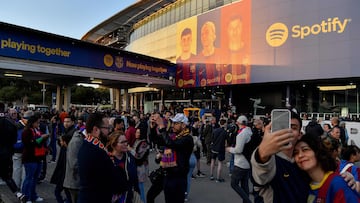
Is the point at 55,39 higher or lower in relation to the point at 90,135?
higher

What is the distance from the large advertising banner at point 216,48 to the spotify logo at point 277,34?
1924 mm

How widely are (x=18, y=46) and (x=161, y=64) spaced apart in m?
14.1

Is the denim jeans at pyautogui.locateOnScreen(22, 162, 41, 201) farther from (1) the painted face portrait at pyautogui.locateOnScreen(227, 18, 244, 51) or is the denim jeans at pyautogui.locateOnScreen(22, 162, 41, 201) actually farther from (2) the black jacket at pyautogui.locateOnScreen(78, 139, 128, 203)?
(1) the painted face portrait at pyautogui.locateOnScreen(227, 18, 244, 51)

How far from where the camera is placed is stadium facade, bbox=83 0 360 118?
2059 centimetres

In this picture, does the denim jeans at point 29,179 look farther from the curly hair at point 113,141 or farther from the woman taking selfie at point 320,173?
the woman taking selfie at point 320,173

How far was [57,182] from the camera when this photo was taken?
5039 millimetres

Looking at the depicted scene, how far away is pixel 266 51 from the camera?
24.2m

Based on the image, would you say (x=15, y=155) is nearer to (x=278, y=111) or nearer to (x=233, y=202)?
(x=233, y=202)

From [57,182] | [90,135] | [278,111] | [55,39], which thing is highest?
[55,39]

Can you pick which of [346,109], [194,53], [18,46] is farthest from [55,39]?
[346,109]

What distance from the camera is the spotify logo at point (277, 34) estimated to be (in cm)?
2298

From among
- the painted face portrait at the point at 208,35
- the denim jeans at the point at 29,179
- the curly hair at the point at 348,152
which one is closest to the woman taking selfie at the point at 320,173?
the curly hair at the point at 348,152

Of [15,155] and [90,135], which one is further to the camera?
[15,155]

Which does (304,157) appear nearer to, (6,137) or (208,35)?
(6,137)
